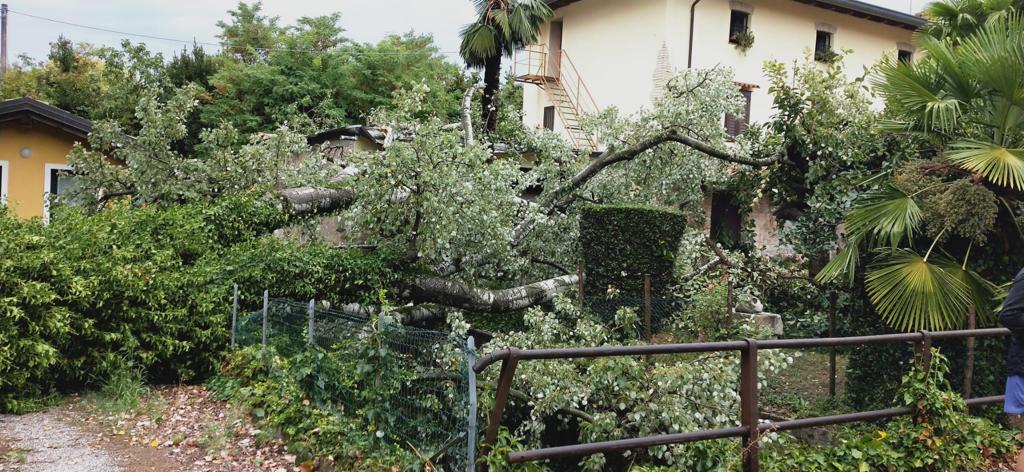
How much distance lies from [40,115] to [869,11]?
21226 mm

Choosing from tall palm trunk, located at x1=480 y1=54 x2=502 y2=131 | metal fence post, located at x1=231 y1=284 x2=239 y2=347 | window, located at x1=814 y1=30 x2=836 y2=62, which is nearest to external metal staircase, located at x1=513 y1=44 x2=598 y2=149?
tall palm trunk, located at x1=480 y1=54 x2=502 y2=131

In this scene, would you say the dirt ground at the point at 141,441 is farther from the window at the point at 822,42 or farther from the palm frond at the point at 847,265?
the window at the point at 822,42

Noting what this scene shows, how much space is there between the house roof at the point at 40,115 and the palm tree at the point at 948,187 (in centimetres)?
1359

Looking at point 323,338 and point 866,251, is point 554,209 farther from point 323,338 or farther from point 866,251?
point 323,338

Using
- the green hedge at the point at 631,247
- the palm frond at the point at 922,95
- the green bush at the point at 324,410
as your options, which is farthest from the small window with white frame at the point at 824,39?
the green bush at the point at 324,410

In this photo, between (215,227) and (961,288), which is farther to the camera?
(215,227)

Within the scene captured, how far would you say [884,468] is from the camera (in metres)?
5.00

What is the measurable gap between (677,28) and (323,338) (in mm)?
16188

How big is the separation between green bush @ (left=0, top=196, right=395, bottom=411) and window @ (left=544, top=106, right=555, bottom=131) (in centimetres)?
1503

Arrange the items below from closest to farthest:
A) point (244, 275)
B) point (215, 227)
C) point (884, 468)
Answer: point (884, 468) < point (244, 275) < point (215, 227)

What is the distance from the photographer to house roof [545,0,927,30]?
2177 centimetres

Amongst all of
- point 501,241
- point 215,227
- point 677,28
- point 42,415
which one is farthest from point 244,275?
point 677,28

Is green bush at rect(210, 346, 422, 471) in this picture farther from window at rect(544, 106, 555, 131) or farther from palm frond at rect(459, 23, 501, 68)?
window at rect(544, 106, 555, 131)

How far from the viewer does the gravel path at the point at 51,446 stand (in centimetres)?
544
